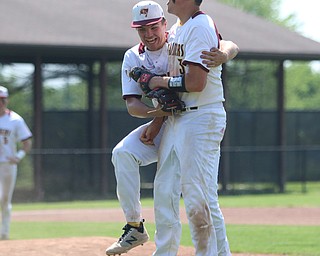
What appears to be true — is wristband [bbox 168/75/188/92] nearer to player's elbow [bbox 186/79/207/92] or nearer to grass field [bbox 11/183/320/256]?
player's elbow [bbox 186/79/207/92]

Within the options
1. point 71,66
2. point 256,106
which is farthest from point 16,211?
point 256,106

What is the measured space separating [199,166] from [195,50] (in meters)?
1.01

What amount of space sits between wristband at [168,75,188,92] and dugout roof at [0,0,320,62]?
16109 millimetres

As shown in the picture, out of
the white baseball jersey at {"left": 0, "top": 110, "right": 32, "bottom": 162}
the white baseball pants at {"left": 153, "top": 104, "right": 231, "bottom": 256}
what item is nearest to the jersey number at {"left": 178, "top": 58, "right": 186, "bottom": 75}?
the white baseball pants at {"left": 153, "top": 104, "right": 231, "bottom": 256}

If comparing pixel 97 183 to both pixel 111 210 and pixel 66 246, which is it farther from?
pixel 66 246

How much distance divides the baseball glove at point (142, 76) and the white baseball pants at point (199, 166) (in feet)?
1.21

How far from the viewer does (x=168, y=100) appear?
26.1 feet

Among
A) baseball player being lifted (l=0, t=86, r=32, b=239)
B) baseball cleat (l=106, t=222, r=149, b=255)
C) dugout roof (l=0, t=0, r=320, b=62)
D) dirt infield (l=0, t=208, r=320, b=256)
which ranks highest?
dugout roof (l=0, t=0, r=320, b=62)

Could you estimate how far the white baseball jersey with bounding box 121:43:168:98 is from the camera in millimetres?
8391

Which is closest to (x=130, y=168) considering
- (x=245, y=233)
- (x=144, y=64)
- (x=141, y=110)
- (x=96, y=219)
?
(x=141, y=110)

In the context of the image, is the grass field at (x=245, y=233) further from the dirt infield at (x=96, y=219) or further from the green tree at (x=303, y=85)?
the green tree at (x=303, y=85)

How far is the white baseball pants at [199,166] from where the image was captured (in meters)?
7.92

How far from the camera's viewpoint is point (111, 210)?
20.3 m

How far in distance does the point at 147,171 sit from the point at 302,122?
6855 mm
